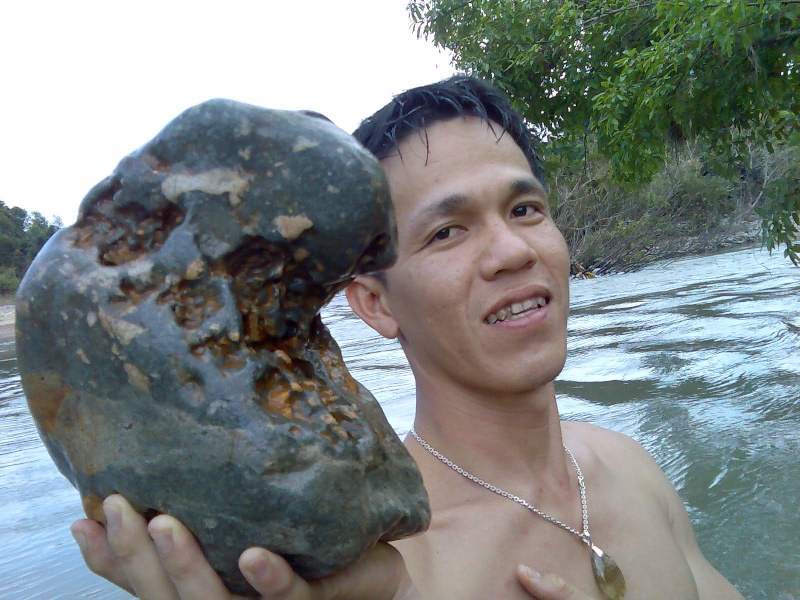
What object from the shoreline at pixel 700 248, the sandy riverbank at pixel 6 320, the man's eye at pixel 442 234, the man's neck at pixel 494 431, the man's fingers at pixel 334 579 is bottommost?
the shoreline at pixel 700 248

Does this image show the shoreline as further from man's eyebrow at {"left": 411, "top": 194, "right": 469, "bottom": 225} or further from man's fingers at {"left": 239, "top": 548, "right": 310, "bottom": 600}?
man's fingers at {"left": 239, "top": 548, "right": 310, "bottom": 600}

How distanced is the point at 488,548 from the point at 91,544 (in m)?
1.14

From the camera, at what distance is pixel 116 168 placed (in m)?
1.15

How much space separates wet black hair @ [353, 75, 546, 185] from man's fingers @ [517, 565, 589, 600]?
1272mm

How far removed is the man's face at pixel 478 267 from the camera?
1.97 meters

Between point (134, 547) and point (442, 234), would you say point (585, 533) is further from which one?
point (134, 547)

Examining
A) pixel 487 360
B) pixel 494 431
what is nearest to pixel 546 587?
pixel 494 431

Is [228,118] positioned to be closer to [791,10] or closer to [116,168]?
[116,168]

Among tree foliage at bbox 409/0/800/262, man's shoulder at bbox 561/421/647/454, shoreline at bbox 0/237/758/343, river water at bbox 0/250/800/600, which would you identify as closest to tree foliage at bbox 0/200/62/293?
shoreline at bbox 0/237/758/343

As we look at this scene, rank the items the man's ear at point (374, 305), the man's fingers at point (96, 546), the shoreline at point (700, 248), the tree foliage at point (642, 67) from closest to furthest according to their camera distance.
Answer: the man's fingers at point (96, 546) → the man's ear at point (374, 305) → the tree foliage at point (642, 67) → the shoreline at point (700, 248)

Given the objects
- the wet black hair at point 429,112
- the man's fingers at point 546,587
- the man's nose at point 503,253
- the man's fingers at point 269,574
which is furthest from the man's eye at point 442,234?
the man's fingers at point 269,574

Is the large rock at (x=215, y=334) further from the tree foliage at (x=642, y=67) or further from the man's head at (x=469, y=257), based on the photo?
the tree foliage at (x=642, y=67)

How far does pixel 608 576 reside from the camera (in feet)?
6.66

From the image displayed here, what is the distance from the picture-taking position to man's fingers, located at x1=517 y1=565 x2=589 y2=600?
186 cm
